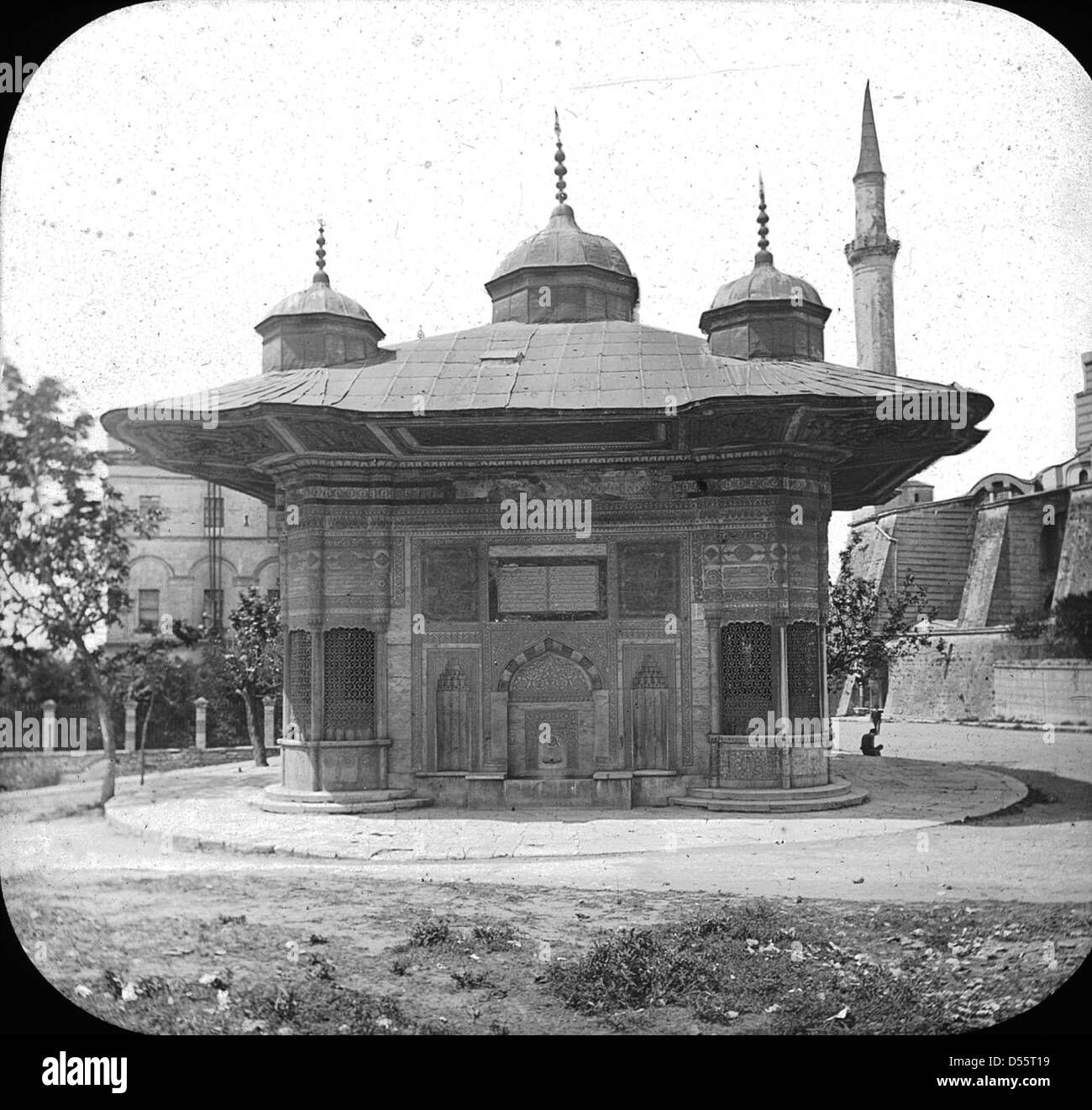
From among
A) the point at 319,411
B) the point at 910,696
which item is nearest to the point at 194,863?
the point at 319,411

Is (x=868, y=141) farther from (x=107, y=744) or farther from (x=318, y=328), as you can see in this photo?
(x=107, y=744)

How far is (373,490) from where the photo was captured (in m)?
14.1

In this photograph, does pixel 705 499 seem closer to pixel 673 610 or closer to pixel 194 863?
pixel 673 610

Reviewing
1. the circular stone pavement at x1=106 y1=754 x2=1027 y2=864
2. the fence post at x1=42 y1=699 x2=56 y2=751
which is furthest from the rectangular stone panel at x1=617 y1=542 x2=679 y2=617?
the fence post at x1=42 y1=699 x2=56 y2=751

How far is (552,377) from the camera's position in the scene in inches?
527

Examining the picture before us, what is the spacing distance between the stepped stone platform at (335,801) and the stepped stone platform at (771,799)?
3.36m

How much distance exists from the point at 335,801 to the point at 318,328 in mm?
6386

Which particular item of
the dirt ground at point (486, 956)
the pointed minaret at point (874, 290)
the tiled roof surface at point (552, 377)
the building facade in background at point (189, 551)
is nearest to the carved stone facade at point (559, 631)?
the building facade in background at point (189, 551)

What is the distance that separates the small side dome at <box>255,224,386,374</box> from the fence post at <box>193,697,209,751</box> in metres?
4.86

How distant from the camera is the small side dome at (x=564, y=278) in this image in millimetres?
16297

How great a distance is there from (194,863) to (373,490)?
5.52 metres

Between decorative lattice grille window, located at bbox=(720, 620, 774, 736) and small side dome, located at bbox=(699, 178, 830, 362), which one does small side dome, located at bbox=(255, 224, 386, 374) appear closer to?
Result: small side dome, located at bbox=(699, 178, 830, 362)

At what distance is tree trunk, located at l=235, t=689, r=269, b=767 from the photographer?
46.5 feet

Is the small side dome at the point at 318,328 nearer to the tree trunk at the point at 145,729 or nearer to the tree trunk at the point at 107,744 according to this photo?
the tree trunk at the point at 145,729
